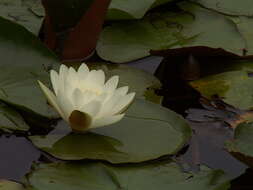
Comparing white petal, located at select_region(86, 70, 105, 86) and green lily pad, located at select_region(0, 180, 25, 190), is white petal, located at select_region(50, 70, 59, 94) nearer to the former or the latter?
white petal, located at select_region(86, 70, 105, 86)

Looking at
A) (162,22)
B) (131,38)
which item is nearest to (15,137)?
(131,38)

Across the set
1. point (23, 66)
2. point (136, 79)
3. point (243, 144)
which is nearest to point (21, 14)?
point (23, 66)

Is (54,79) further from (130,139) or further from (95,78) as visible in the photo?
(130,139)

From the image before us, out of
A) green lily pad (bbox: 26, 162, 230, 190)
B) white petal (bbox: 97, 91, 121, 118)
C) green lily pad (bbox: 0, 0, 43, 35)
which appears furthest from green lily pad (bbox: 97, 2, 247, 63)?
green lily pad (bbox: 26, 162, 230, 190)

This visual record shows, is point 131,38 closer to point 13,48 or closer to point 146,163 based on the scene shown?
point 13,48

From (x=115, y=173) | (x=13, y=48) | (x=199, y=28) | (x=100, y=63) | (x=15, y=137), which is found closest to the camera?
(x=115, y=173)
